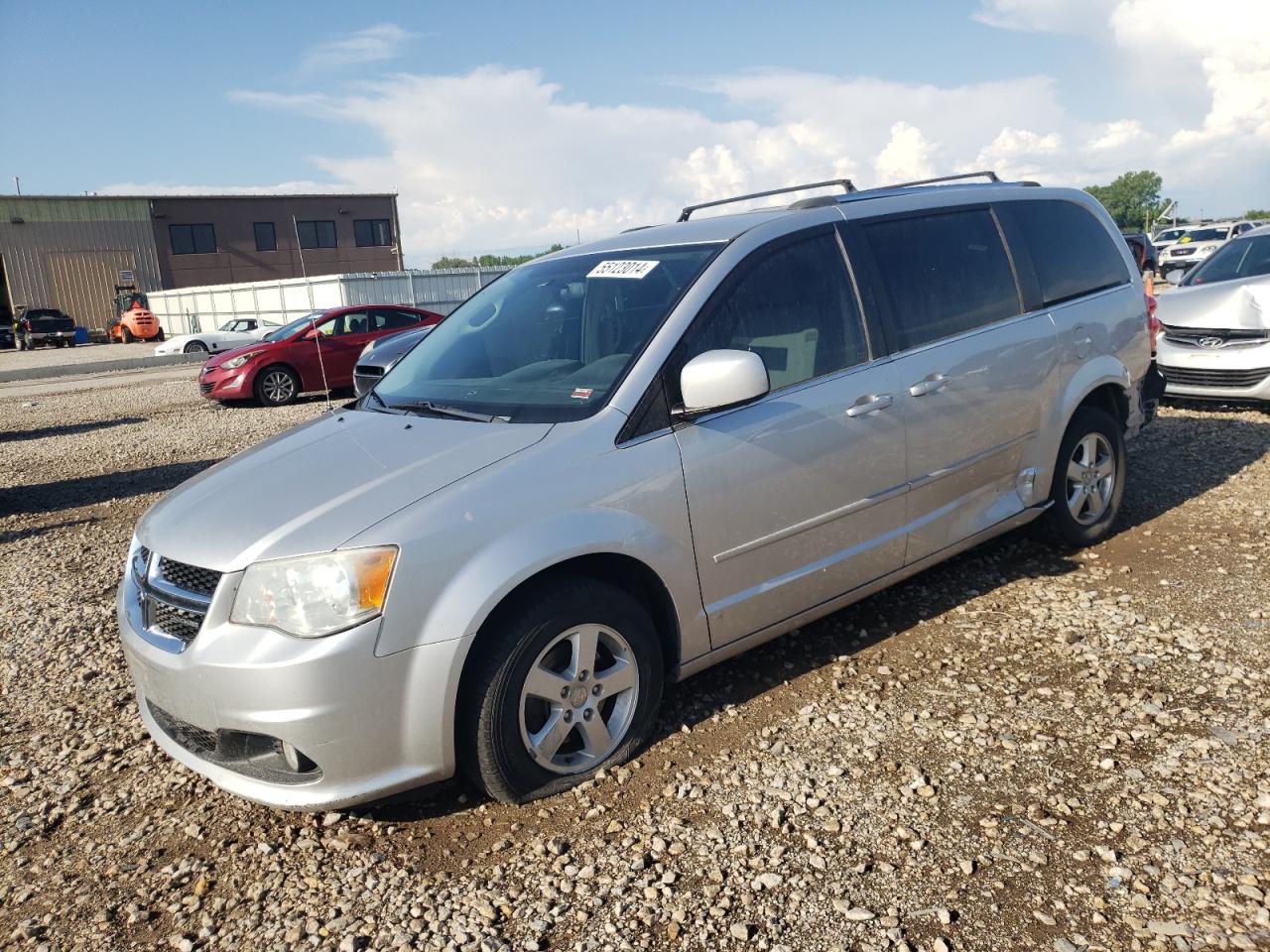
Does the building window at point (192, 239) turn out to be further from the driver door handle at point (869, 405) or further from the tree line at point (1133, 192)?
the tree line at point (1133, 192)

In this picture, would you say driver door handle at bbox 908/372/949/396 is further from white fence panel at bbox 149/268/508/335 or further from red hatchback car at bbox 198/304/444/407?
white fence panel at bbox 149/268/508/335

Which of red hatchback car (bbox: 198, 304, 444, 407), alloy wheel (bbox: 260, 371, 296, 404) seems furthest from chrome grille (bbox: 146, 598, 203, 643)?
alloy wheel (bbox: 260, 371, 296, 404)

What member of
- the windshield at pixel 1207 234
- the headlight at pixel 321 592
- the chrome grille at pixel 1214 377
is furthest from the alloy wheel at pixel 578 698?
the windshield at pixel 1207 234

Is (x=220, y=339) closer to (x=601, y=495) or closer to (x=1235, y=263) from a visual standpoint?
(x=1235, y=263)

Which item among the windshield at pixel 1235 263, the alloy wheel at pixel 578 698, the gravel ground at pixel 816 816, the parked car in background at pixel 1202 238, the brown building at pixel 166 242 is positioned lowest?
the gravel ground at pixel 816 816

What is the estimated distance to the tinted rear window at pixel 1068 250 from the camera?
4805 mm

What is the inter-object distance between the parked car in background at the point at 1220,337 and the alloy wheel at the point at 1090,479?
3.95 meters

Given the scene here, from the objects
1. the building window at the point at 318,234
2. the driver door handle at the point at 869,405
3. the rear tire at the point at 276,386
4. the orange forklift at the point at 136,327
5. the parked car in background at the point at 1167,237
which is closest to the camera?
the driver door handle at the point at 869,405

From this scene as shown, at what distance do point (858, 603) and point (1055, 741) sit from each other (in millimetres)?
1443

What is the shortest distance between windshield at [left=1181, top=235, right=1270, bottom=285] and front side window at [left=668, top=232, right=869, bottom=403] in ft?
22.4

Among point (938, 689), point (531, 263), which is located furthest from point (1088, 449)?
point (531, 263)

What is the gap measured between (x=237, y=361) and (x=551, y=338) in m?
12.8

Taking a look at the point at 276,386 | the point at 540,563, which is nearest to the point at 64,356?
the point at 276,386

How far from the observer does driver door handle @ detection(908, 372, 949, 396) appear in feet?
13.1
